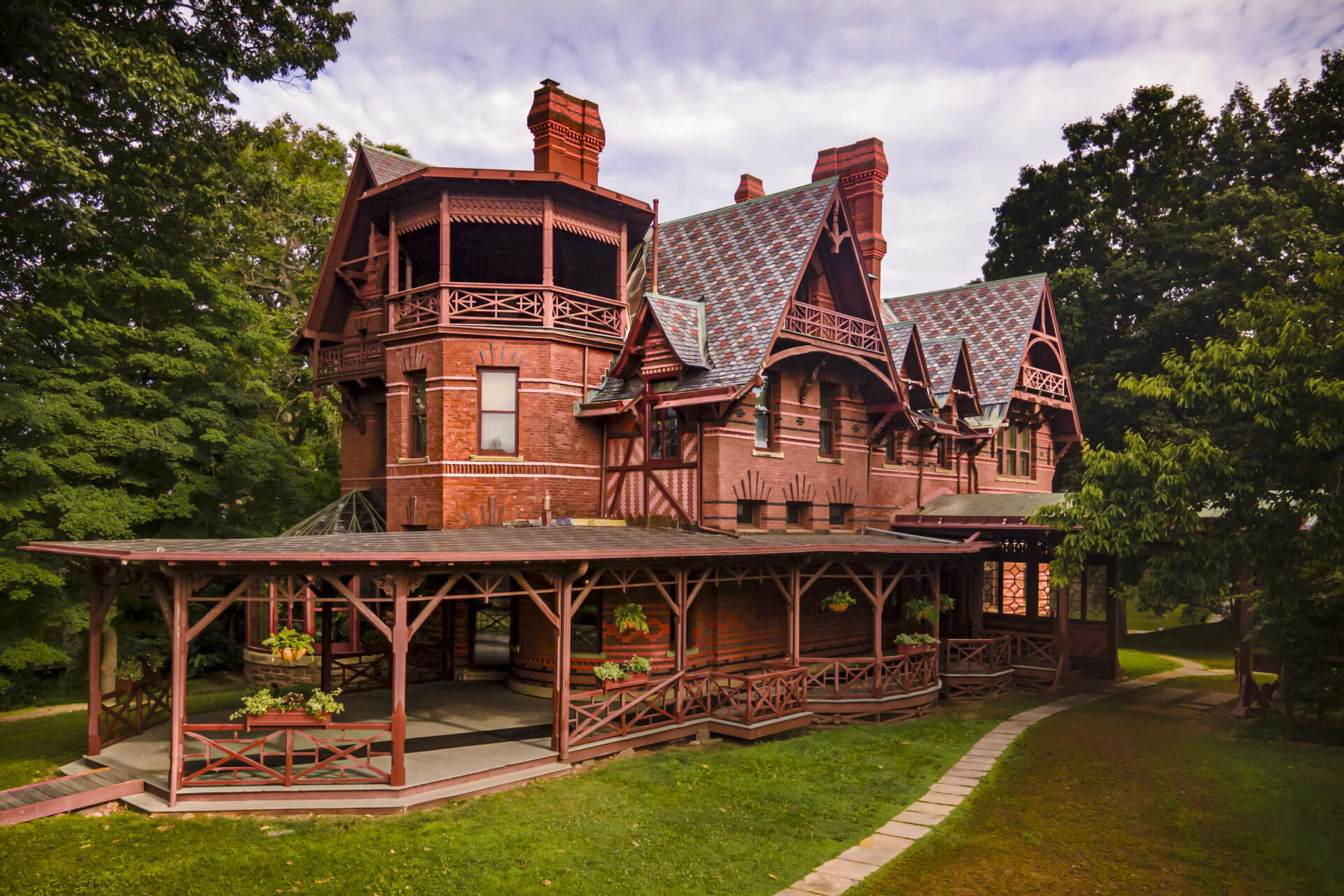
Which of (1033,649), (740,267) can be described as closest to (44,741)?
(740,267)

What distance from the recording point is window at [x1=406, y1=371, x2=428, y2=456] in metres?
21.6

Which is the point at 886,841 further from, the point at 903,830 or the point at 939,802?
the point at 939,802

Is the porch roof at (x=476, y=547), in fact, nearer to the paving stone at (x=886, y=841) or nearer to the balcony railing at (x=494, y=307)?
the balcony railing at (x=494, y=307)

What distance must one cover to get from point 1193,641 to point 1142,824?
29.3 m

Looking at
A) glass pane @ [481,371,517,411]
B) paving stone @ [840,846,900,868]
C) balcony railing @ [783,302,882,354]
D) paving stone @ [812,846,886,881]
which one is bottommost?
paving stone @ [840,846,900,868]

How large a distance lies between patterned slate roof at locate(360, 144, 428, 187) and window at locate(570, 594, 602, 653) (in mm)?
11691

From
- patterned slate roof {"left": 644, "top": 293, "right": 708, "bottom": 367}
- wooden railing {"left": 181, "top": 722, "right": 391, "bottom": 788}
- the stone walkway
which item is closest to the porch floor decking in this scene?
wooden railing {"left": 181, "top": 722, "right": 391, "bottom": 788}

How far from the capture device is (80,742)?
16.4m

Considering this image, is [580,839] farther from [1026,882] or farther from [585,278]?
[585,278]

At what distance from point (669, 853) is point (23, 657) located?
16088 mm

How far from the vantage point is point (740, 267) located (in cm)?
2294

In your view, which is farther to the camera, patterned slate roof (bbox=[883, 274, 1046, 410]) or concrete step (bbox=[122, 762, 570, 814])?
patterned slate roof (bbox=[883, 274, 1046, 410])

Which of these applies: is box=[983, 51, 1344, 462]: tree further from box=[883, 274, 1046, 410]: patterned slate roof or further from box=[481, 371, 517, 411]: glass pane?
box=[481, 371, 517, 411]: glass pane

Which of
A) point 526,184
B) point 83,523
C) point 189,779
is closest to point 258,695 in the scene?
point 189,779
